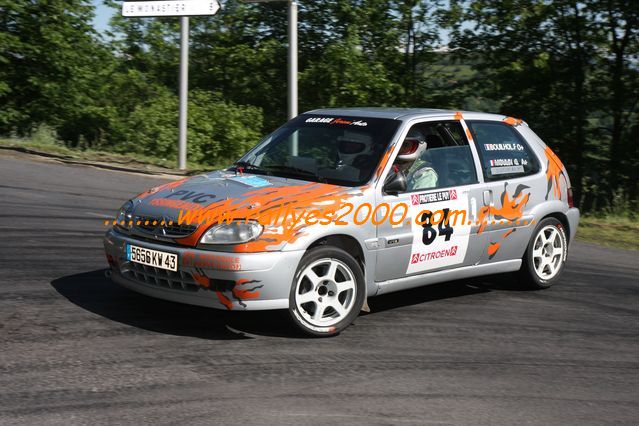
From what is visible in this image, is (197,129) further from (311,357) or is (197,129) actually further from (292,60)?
(311,357)

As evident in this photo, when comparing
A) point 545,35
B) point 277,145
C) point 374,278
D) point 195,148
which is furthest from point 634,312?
point 545,35

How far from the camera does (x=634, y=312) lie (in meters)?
7.68

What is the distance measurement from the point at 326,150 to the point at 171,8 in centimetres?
991

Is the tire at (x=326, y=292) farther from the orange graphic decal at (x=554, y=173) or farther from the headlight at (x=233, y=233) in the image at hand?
the orange graphic decal at (x=554, y=173)

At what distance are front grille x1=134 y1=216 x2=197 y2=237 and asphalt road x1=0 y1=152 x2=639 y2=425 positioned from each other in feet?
2.21

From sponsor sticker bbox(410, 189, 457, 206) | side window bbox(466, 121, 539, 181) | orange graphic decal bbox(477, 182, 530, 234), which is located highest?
side window bbox(466, 121, 539, 181)

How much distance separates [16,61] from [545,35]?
16.8 metres

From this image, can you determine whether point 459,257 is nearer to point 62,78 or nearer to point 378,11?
point 62,78

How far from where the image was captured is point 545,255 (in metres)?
8.23

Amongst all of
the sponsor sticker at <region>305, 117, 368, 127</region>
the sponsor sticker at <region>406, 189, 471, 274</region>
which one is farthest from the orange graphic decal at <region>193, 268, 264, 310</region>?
the sponsor sticker at <region>305, 117, 368, 127</region>

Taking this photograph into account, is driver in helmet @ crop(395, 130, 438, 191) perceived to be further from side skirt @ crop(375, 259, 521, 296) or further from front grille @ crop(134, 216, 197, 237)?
front grille @ crop(134, 216, 197, 237)

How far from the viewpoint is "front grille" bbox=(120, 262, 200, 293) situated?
5.89 metres

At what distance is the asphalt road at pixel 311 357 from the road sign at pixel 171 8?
8033mm

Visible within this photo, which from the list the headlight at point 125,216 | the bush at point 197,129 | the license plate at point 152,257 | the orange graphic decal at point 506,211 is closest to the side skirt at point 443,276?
the orange graphic decal at point 506,211
